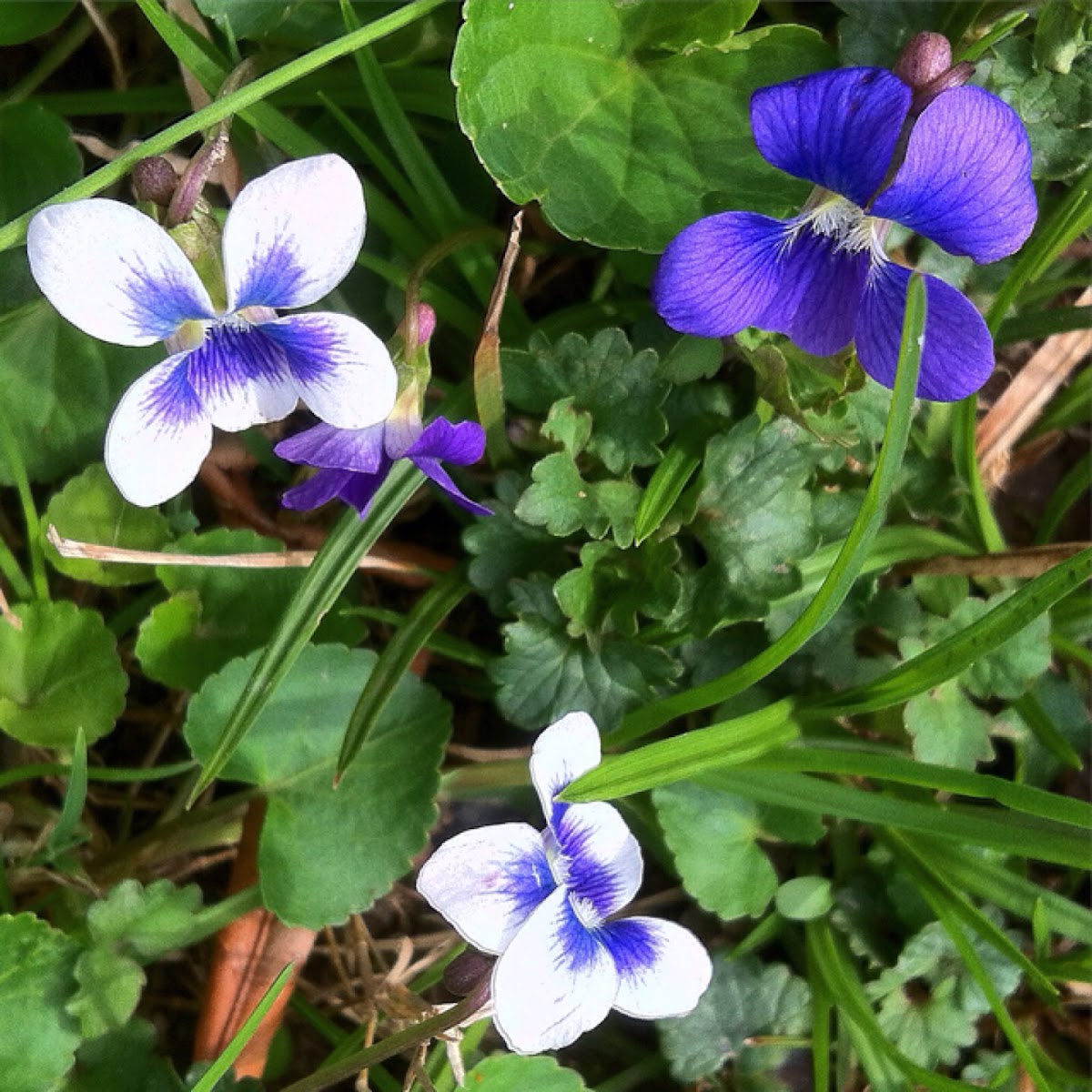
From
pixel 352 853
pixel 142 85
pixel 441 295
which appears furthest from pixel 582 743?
pixel 142 85

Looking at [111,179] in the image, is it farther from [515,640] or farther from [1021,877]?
[1021,877]

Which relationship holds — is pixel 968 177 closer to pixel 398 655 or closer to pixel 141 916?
pixel 398 655

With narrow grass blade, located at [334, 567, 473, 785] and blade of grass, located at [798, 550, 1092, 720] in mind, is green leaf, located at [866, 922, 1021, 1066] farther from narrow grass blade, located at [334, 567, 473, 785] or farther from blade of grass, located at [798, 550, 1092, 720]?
narrow grass blade, located at [334, 567, 473, 785]

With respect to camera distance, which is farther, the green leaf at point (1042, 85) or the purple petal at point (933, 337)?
the green leaf at point (1042, 85)

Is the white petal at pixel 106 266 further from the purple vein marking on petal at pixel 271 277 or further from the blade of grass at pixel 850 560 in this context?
the blade of grass at pixel 850 560

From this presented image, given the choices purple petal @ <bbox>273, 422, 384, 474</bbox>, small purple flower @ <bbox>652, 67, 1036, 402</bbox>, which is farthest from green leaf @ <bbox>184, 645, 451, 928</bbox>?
small purple flower @ <bbox>652, 67, 1036, 402</bbox>

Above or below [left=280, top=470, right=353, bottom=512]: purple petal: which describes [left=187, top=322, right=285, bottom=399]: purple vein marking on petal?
above

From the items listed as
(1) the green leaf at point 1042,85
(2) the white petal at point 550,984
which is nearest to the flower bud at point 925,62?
(1) the green leaf at point 1042,85
